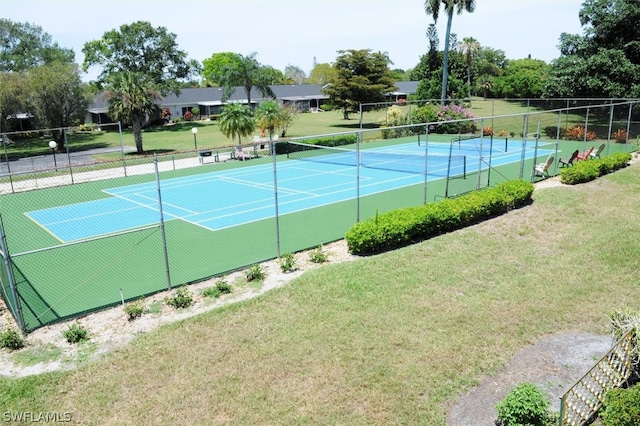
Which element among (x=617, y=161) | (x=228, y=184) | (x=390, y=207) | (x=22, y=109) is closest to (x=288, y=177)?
(x=228, y=184)

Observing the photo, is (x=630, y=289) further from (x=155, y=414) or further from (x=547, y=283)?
(x=155, y=414)

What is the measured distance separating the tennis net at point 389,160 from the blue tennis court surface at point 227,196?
251 mm

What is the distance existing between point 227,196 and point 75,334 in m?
12.3

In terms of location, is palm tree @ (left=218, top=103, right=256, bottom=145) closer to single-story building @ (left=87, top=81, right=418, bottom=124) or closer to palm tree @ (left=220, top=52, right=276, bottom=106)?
single-story building @ (left=87, top=81, right=418, bottom=124)

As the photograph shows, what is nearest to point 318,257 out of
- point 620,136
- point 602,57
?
point 620,136

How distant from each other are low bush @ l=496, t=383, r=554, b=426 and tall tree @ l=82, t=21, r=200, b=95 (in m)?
61.9

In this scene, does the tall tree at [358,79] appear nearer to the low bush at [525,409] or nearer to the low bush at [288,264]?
the low bush at [288,264]

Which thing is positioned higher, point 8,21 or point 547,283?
point 8,21

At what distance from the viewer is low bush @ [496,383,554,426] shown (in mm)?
5418

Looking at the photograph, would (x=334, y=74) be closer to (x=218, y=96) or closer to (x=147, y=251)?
(x=218, y=96)

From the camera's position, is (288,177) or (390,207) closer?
(390,207)

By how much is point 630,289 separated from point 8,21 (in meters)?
80.6

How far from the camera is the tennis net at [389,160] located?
24225mm

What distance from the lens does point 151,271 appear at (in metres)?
11.6
